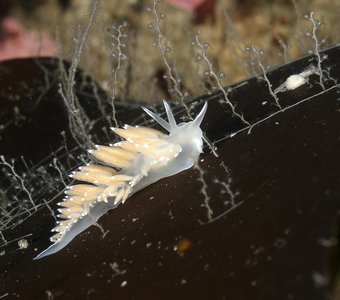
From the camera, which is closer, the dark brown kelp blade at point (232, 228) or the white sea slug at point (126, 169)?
the dark brown kelp blade at point (232, 228)

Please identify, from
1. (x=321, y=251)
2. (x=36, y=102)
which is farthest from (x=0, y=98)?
(x=321, y=251)

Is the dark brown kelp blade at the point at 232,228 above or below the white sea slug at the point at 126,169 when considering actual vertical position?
below

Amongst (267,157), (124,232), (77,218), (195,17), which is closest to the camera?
(267,157)

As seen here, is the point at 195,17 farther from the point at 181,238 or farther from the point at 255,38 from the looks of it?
the point at 181,238

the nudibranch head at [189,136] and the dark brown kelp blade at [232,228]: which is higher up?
the nudibranch head at [189,136]

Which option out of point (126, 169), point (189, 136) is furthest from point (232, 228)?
point (126, 169)
